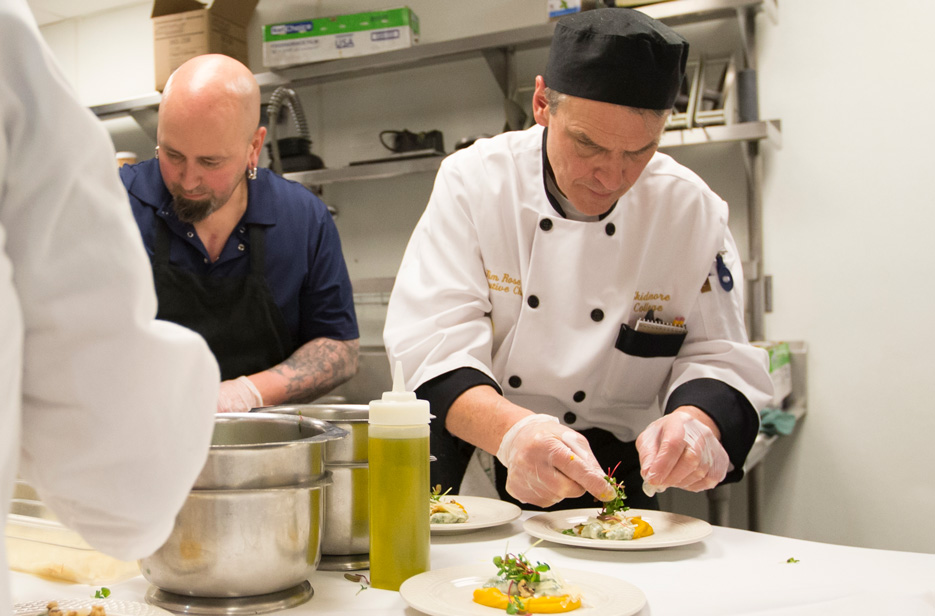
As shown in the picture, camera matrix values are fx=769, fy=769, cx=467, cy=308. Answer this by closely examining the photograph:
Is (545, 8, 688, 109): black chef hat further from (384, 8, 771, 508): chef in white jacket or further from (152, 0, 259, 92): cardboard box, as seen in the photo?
(152, 0, 259, 92): cardboard box

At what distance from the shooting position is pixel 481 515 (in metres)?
1.41

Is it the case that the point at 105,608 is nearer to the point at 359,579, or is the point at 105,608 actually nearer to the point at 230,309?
the point at 359,579

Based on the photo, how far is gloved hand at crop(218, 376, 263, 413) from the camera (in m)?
1.73

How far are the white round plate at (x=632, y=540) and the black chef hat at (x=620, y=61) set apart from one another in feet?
2.64

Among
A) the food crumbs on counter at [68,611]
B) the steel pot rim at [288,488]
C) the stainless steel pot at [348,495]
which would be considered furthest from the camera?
the stainless steel pot at [348,495]

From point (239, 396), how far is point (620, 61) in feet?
3.70

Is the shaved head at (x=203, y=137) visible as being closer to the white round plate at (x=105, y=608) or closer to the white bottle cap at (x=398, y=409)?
the white bottle cap at (x=398, y=409)

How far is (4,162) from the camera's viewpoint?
0.44 meters

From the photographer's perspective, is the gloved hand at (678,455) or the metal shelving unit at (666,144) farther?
the metal shelving unit at (666,144)

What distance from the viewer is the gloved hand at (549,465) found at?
1.24m

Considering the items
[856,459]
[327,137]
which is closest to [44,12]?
[327,137]

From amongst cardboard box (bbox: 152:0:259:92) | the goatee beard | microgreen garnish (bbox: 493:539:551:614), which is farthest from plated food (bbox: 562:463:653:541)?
cardboard box (bbox: 152:0:259:92)

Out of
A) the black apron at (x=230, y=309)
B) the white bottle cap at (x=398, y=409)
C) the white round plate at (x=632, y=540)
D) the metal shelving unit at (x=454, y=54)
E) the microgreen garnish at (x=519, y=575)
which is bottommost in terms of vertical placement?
the white round plate at (x=632, y=540)

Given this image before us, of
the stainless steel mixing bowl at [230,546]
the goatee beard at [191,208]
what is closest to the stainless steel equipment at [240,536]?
the stainless steel mixing bowl at [230,546]
